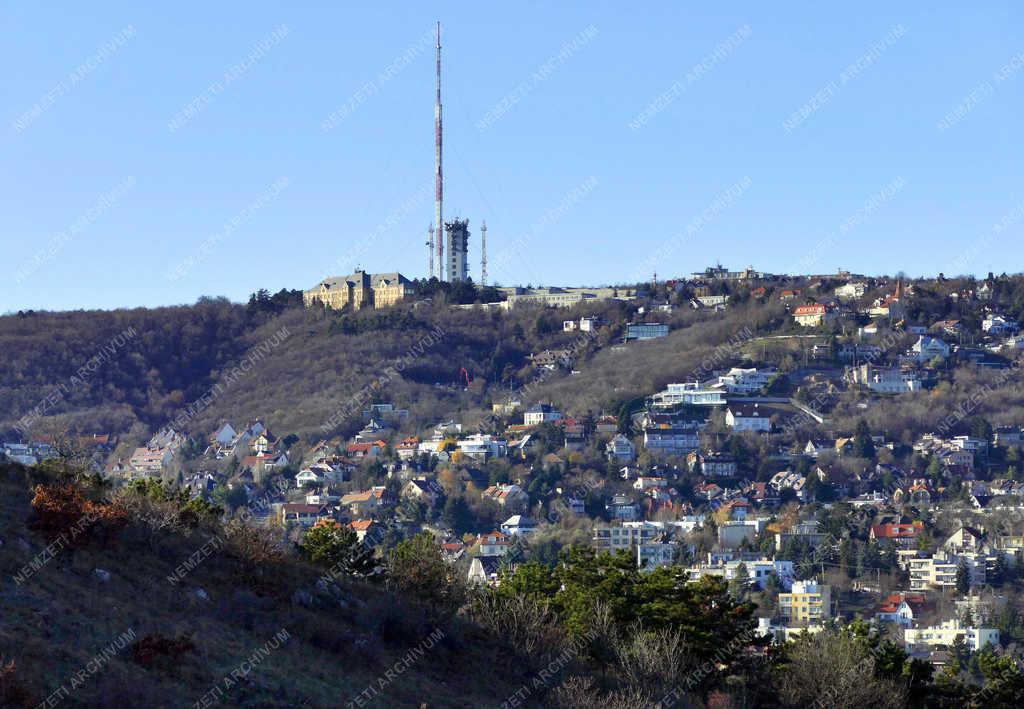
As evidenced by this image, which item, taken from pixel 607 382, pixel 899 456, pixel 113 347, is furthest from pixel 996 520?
pixel 113 347

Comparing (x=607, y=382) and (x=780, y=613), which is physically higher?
(x=607, y=382)

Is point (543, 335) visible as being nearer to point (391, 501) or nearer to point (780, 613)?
point (391, 501)

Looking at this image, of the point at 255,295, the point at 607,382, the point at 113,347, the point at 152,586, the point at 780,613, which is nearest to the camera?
the point at 152,586

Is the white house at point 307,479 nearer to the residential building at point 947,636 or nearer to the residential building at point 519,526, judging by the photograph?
the residential building at point 519,526

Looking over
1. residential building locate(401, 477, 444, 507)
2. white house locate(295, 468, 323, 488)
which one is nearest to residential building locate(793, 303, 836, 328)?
residential building locate(401, 477, 444, 507)

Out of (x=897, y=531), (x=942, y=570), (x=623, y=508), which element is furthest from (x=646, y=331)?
(x=942, y=570)

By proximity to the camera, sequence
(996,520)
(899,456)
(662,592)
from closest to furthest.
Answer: (662,592), (996,520), (899,456)

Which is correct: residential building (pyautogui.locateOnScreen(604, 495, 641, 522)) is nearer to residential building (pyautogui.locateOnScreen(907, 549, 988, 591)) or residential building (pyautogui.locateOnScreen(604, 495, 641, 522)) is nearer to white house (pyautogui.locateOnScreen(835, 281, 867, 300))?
residential building (pyautogui.locateOnScreen(907, 549, 988, 591))
